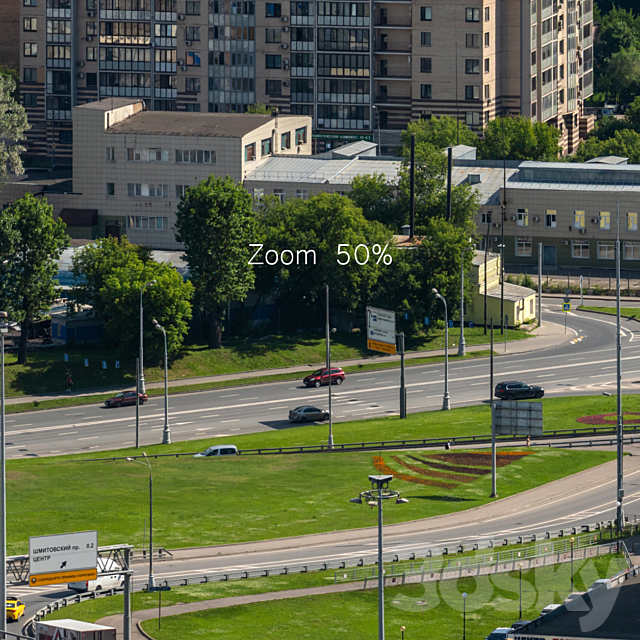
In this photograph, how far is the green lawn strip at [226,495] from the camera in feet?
296

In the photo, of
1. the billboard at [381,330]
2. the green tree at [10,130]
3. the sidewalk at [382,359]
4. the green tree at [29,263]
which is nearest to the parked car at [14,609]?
the sidewalk at [382,359]

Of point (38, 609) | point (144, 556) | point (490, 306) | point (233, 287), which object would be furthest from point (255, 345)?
point (38, 609)

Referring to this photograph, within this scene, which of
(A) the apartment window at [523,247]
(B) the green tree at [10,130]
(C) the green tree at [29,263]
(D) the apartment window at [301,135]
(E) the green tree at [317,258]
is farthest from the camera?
(D) the apartment window at [301,135]

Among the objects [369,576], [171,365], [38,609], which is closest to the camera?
[38,609]

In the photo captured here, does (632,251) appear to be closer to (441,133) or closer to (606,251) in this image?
(606,251)

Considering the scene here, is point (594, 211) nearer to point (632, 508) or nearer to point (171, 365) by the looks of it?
point (171, 365)

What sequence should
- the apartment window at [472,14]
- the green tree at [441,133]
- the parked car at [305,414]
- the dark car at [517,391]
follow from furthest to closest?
the apartment window at [472,14]
the green tree at [441,133]
the dark car at [517,391]
the parked car at [305,414]

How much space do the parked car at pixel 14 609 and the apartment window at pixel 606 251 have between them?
10999 cm

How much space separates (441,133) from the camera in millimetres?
191875

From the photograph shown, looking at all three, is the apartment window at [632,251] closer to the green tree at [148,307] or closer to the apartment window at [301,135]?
the apartment window at [301,135]

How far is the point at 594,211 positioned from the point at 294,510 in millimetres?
85114

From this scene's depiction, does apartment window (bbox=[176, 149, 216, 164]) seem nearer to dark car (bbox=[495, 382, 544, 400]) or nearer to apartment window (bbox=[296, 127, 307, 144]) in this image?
apartment window (bbox=[296, 127, 307, 144])

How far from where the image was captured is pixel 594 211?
16938cm

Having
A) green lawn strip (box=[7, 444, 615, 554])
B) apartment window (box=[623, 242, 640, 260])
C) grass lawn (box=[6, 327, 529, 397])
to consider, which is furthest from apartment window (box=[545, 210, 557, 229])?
green lawn strip (box=[7, 444, 615, 554])
